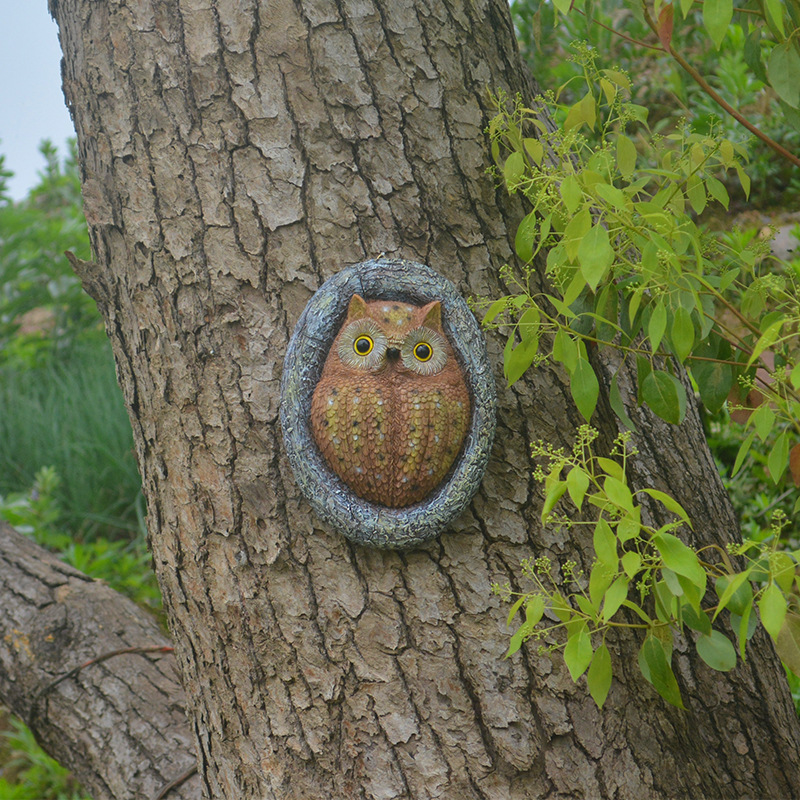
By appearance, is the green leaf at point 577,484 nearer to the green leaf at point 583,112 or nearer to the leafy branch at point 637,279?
the leafy branch at point 637,279

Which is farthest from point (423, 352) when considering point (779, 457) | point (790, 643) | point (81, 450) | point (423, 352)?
point (81, 450)

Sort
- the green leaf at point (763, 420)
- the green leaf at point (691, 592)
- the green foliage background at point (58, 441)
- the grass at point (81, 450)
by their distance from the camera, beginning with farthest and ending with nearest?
the grass at point (81, 450) < the green foliage background at point (58, 441) < the green leaf at point (763, 420) < the green leaf at point (691, 592)

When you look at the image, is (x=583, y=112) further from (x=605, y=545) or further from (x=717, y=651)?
(x=717, y=651)

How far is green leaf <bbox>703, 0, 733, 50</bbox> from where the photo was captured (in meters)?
0.92

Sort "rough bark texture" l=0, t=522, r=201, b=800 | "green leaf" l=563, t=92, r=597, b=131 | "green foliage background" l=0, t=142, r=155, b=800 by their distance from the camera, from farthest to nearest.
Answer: "green foliage background" l=0, t=142, r=155, b=800 → "rough bark texture" l=0, t=522, r=201, b=800 → "green leaf" l=563, t=92, r=597, b=131

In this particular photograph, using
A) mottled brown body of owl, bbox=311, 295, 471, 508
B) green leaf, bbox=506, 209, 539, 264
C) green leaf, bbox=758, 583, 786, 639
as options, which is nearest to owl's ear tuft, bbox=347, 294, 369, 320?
mottled brown body of owl, bbox=311, 295, 471, 508

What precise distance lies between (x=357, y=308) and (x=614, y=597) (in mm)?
599

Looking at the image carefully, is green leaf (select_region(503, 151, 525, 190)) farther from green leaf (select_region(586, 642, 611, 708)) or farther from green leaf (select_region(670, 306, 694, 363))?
green leaf (select_region(586, 642, 611, 708))

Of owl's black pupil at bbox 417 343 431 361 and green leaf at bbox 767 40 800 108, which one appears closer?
green leaf at bbox 767 40 800 108

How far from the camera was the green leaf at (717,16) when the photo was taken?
916mm

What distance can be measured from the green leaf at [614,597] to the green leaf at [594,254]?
378mm

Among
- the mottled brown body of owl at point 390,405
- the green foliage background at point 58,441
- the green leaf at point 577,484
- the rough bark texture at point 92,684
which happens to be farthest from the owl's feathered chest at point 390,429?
the green foliage background at point 58,441

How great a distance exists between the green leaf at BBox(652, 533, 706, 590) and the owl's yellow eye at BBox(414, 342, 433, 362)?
18.3 inches

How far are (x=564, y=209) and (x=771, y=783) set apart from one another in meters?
1.13
